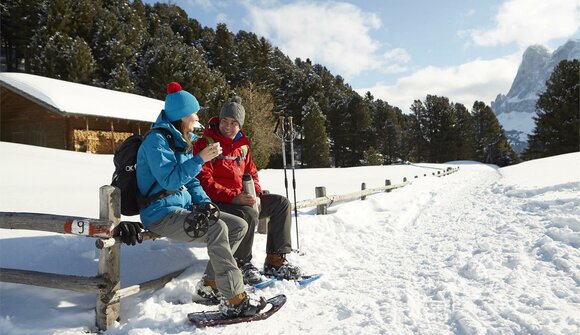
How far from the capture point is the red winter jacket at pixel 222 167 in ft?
14.0

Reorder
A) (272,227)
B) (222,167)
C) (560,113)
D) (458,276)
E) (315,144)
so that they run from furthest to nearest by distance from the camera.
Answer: (315,144) < (560,113) < (272,227) < (222,167) < (458,276)

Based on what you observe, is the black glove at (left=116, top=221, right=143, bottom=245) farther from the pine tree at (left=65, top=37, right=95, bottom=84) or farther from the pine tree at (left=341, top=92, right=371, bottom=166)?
the pine tree at (left=341, top=92, right=371, bottom=166)

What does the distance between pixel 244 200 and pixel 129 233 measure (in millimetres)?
1325

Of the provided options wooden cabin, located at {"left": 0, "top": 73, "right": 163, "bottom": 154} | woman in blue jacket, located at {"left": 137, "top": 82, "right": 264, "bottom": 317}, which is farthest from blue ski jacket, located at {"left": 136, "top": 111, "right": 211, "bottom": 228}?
wooden cabin, located at {"left": 0, "top": 73, "right": 163, "bottom": 154}

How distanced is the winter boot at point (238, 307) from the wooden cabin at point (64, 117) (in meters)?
21.5

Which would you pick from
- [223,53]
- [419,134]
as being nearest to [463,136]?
[419,134]

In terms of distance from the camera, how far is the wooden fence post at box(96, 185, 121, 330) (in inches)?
129

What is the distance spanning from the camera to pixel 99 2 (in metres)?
50.8

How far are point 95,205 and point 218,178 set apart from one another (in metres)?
5.80

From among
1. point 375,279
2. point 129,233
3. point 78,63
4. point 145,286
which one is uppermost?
point 78,63

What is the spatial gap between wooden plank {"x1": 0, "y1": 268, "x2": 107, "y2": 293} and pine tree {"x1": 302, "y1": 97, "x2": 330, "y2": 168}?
46417 mm

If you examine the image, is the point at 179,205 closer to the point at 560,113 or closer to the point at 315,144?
the point at 315,144

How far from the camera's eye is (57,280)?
332 centimetres

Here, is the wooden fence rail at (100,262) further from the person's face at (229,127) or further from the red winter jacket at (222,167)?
the person's face at (229,127)
